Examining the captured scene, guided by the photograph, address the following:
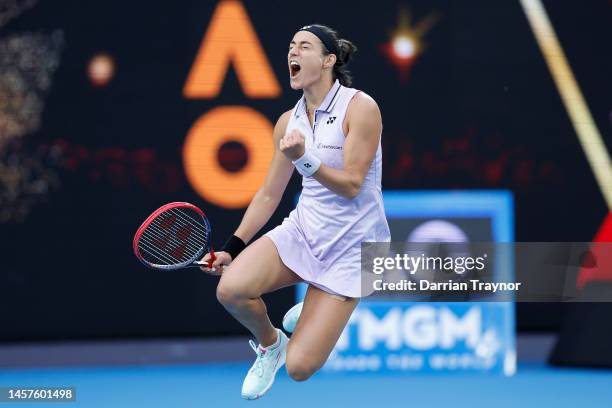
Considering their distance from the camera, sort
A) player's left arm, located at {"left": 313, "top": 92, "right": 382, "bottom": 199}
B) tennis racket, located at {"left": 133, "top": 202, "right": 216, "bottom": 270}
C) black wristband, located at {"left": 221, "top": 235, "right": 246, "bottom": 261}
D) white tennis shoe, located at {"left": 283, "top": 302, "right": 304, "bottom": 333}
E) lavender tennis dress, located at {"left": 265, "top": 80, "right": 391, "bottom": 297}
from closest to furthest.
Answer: player's left arm, located at {"left": 313, "top": 92, "right": 382, "bottom": 199} < lavender tennis dress, located at {"left": 265, "top": 80, "right": 391, "bottom": 297} < black wristband, located at {"left": 221, "top": 235, "right": 246, "bottom": 261} < tennis racket, located at {"left": 133, "top": 202, "right": 216, "bottom": 270} < white tennis shoe, located at {"left": 283, "top": 302, "right": 304, "bottom": 333}

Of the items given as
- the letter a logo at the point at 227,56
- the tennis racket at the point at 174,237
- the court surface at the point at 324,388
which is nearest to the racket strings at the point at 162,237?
the tennis racket at the point at 174,237

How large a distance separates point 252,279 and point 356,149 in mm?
654

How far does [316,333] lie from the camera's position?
15.1 ft

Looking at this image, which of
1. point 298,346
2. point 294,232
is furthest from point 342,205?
point 298,346

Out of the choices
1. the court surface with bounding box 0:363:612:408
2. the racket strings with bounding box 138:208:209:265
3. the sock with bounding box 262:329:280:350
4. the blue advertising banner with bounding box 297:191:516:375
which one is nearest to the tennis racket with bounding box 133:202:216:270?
the racket strings with bounding box 138:208:209:265

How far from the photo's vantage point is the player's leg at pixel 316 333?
4.59 metres

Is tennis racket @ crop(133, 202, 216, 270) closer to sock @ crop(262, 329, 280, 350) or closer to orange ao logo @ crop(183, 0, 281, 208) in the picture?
sock @ crop(262, 329, 280, 350)

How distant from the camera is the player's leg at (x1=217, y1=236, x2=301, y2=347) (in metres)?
4.60

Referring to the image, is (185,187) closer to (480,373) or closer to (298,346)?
(480,373)

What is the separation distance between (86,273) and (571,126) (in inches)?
135

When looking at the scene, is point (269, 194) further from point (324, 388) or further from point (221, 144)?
point (221, 144)

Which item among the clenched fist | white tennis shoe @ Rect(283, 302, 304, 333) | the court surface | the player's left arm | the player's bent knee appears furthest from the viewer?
the court surface

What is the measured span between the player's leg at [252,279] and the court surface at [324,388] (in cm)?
188

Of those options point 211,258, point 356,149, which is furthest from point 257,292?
point 356,149
